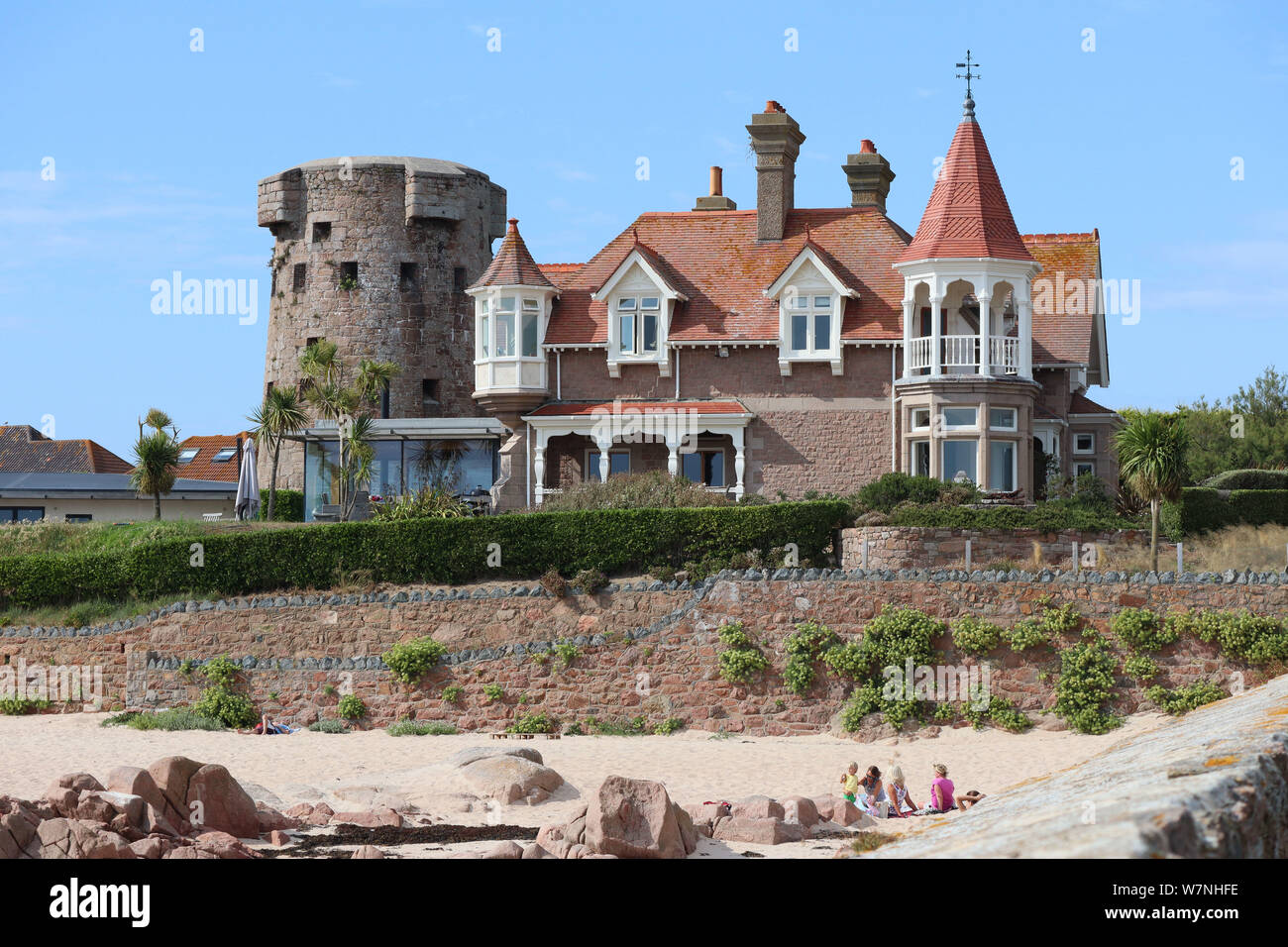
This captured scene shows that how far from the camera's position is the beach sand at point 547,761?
21938 mm

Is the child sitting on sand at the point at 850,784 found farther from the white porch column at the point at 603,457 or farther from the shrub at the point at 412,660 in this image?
the white porch column at the point at 603,457

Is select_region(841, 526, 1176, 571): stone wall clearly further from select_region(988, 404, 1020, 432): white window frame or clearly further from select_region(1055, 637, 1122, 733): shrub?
select_region(1055, 637, 1122, 733): shrub

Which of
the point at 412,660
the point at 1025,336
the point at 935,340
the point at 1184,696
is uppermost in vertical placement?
the point at 1025,336

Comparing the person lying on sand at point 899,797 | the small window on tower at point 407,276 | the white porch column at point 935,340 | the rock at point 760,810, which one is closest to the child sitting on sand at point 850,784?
the person lying on sand at point 899,797

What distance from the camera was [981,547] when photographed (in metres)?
32.7

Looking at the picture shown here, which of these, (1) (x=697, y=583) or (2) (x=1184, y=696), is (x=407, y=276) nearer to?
(1) (x=697, y=583)

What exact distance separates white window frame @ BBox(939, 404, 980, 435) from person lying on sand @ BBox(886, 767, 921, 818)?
17.3m

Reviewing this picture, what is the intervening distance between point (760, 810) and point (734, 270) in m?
25.0

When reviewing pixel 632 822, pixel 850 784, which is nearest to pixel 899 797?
pixel 850 784
